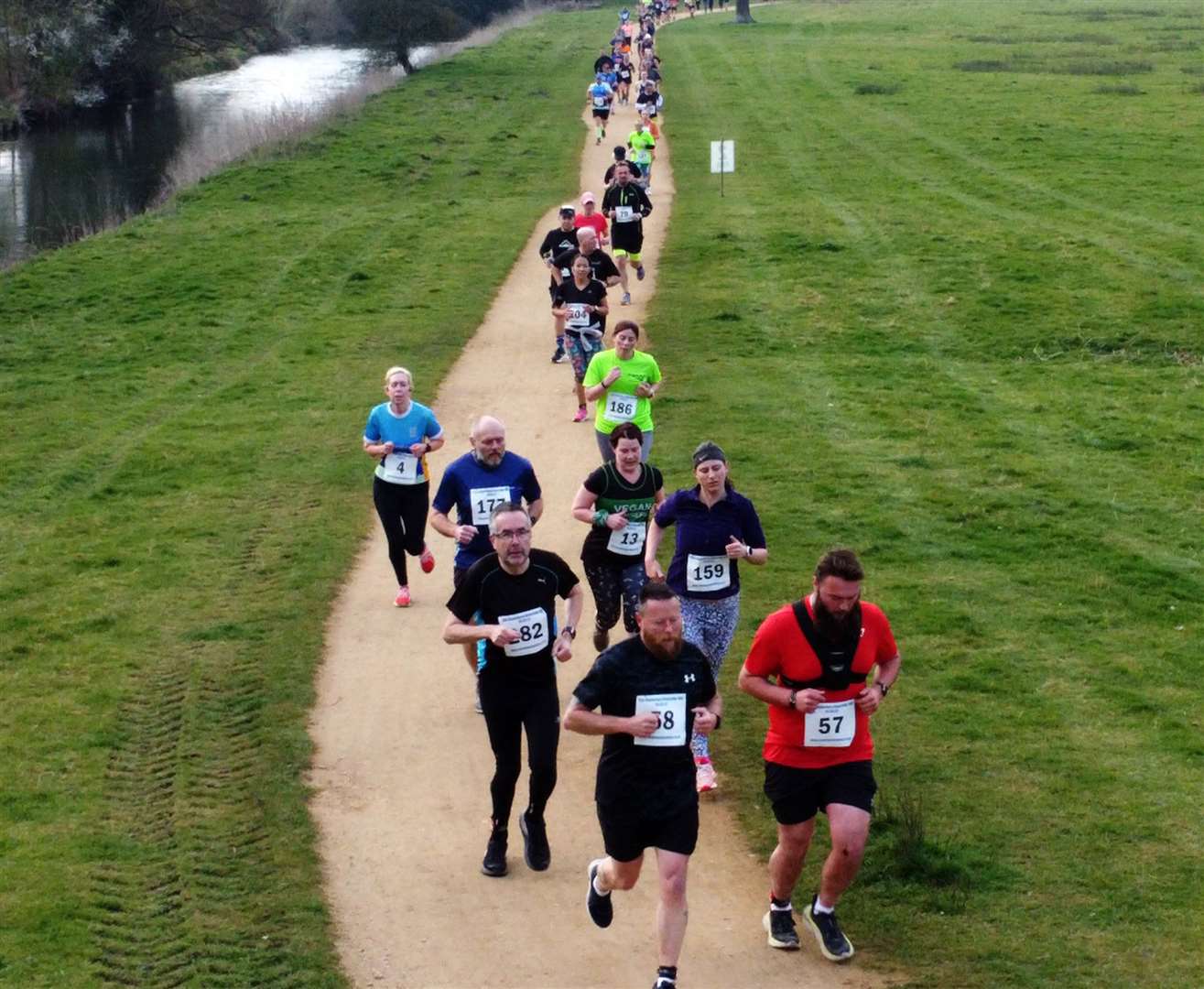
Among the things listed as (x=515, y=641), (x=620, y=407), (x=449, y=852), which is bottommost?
(x=449, y=852)

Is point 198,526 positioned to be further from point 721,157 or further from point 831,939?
point 721,157

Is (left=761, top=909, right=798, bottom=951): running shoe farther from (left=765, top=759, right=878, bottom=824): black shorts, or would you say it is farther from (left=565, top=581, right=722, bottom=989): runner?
(left=565, top=581, right=722, bottom=989): runner

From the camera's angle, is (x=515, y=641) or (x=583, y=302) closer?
(x=515, y=641)

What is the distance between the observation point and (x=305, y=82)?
6456cm

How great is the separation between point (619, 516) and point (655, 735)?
307 centimetres

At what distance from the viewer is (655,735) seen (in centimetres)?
768

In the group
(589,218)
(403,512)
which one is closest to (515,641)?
(403,512)

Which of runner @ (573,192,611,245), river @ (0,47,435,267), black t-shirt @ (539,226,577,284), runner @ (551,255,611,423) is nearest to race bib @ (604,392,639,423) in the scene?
runner @ (551,255,611,423)

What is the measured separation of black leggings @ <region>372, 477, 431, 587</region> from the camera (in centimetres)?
1291

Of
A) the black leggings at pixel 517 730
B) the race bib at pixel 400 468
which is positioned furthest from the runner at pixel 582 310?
the black leggings at pixel 517 730

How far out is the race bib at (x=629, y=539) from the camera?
10.8m

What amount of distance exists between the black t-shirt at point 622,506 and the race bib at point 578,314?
6.61 metres

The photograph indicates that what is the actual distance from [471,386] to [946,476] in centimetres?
666

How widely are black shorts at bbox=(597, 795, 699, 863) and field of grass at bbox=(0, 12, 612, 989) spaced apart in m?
1.69
